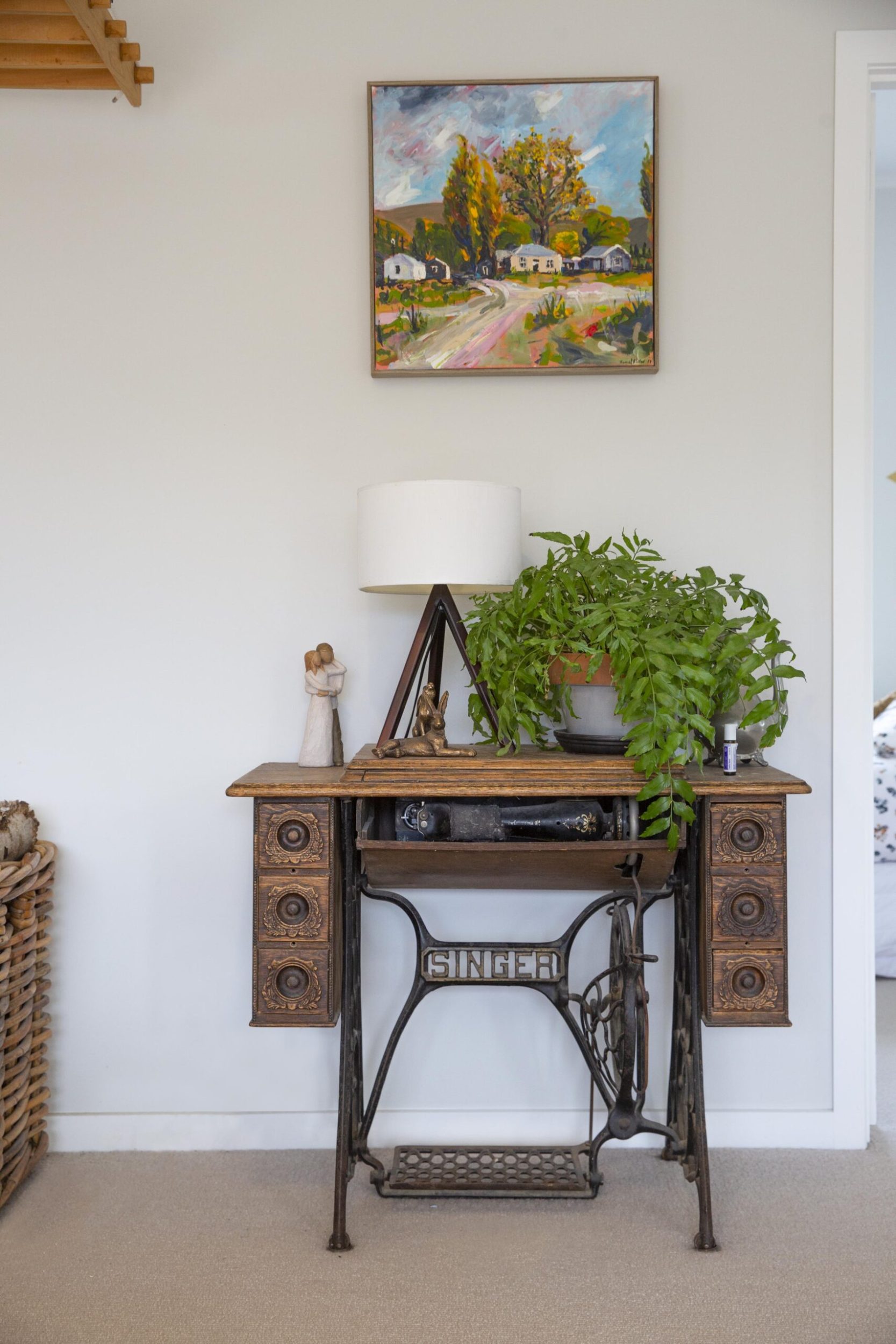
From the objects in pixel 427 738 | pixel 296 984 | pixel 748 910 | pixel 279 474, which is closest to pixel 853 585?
pixel 748 910

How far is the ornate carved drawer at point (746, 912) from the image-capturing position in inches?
74.0

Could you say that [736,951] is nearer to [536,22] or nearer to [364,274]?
[364,274]

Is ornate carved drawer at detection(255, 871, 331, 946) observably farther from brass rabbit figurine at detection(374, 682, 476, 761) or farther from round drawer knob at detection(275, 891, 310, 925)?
brass rabbit figurine at detection(374, 682, 476, 761)

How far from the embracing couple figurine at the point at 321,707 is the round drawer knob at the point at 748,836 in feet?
2.71

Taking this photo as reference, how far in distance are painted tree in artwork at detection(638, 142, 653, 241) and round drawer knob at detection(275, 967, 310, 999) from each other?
5.70 feet

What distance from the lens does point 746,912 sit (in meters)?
1.89

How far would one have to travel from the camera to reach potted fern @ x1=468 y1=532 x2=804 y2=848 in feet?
5.78

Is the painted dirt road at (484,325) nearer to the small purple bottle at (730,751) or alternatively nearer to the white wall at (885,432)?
the small purple bottle at (730,751)

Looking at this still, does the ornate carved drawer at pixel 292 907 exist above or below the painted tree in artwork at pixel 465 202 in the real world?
below

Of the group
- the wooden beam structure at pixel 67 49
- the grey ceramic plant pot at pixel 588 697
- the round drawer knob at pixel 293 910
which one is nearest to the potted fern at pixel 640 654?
the grey ceramic plant pot at pixel 588 697

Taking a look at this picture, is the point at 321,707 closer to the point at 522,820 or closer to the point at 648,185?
the point at 522,820

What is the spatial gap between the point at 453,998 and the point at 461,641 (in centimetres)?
86

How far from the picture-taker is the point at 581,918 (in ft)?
6.64

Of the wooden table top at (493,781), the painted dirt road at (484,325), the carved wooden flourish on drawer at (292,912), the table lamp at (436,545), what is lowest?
the carved wooden flourish on drawer at (292,912)
